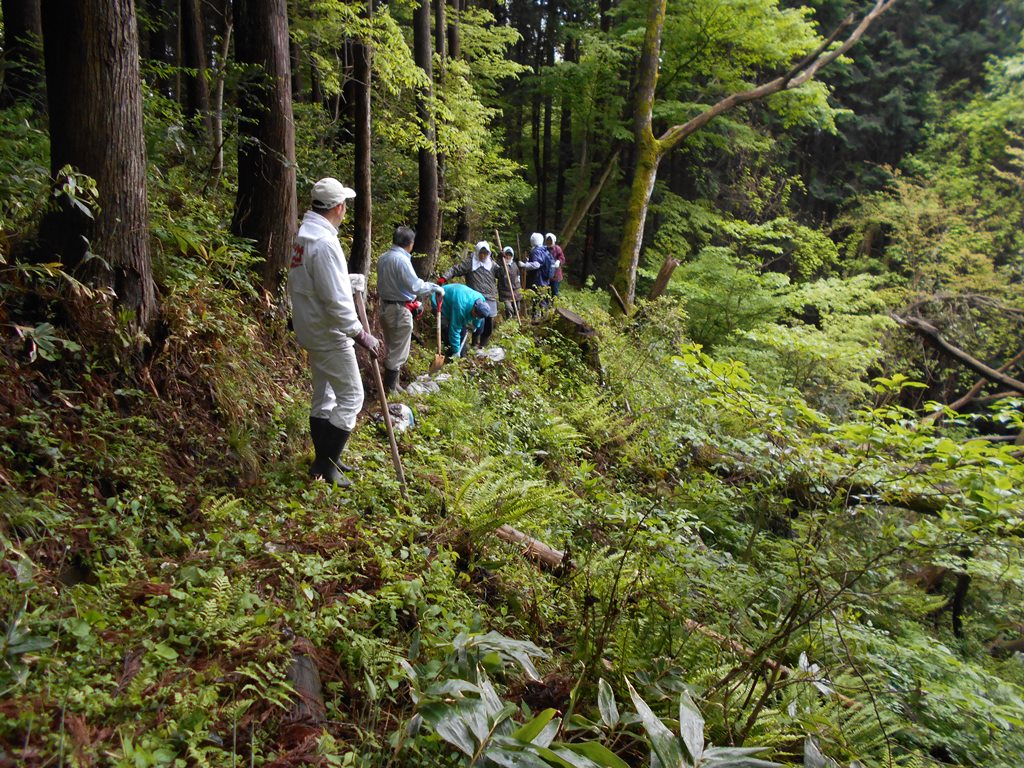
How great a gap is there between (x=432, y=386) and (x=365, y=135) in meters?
3.79

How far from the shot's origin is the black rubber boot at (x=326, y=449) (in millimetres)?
4699

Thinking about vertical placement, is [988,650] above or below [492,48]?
below

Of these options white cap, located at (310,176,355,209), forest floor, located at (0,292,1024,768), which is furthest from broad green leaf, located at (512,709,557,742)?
white cap, located at (310,176,355,209)

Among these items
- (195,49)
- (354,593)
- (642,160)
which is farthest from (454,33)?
(354,593)

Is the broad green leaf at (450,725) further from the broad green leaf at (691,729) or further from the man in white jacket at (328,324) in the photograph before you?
the man in white jacket at (328,324)

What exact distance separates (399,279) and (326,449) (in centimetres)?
307

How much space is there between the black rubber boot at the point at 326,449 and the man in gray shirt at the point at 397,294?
263cm

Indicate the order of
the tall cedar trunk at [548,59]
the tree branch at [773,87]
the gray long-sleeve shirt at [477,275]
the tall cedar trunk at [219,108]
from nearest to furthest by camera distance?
the tall cedar trunk at [219,108] < the gray long-sleeve shirt at [477,275] < the tree branch at [773,87] < the tall cedar trunk at [548,59]

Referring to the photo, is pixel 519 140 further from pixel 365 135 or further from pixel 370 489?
pixel 370 489

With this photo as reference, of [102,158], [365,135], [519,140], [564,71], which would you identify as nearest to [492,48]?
[564,71]

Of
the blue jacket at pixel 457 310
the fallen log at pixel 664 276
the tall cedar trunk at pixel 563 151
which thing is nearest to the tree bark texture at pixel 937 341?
the fallen log at pixel 664 276

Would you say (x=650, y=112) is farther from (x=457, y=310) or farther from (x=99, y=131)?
(x=99, y=131)

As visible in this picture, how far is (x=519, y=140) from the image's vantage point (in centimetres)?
2672

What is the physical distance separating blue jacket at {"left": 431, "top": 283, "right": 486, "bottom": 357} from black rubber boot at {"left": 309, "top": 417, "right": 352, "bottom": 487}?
4748 mm
